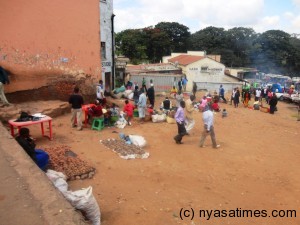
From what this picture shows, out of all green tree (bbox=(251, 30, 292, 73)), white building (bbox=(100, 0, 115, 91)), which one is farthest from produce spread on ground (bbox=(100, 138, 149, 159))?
green tree (bbox=(251, 30, 292, 73))

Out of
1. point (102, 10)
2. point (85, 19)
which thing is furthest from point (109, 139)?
point (102, 10)

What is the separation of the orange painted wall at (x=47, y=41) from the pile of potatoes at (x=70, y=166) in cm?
568

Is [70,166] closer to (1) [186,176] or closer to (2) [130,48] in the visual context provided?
(1) [186,176]

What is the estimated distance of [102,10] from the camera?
17438 mm

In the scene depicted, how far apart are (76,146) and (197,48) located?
178 feet

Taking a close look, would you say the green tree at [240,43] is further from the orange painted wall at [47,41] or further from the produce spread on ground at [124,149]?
the produce spread on ground at [124,149]

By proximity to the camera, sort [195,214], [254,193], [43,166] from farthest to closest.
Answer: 1. [254,193]
2. [43,166]
3. [195,214]

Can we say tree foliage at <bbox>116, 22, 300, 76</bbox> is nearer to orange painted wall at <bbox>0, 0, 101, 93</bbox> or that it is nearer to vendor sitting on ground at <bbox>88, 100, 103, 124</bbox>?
orange painted wall at <bbox>0, 0, 101, 93</bbox>

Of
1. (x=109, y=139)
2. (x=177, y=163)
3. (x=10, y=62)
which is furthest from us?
(x=10, y=62)

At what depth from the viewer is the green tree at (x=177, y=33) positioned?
58406 mm

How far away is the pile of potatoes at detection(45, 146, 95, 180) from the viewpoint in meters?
6.54

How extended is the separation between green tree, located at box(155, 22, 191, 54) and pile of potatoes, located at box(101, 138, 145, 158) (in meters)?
50.8

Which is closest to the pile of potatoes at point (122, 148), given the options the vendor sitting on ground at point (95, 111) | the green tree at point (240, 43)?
the vendor sitting on ground at point (95, 111)

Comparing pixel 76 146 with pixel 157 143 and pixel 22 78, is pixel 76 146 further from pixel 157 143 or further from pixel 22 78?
pixel 22 78
